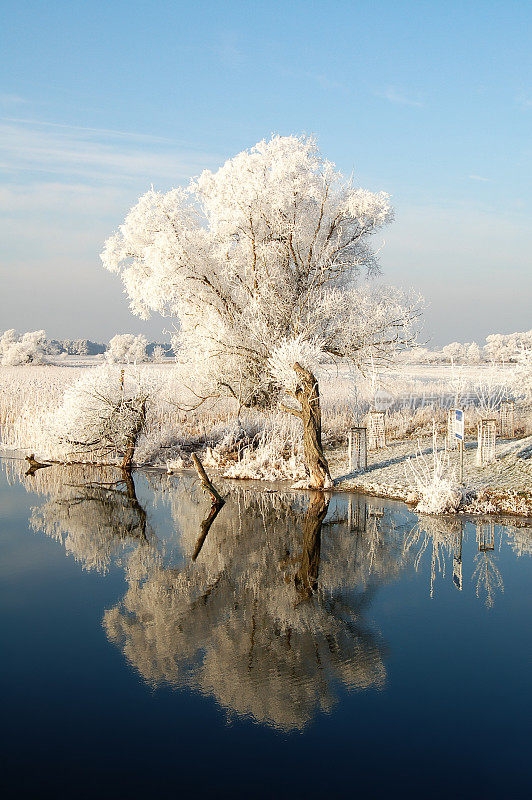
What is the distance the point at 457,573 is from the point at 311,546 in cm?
230

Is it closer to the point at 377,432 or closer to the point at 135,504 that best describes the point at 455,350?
the point at 377,432

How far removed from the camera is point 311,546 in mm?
10305

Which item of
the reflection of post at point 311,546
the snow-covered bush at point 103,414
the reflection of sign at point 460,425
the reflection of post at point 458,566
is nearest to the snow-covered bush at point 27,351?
the snow-covered bush at point 103,414

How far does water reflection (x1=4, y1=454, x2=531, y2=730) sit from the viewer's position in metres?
6.08

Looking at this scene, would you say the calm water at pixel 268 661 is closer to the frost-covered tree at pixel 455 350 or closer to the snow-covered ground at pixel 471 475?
the snow-covered ground at pixel 471 475

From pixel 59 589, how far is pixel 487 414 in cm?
1470

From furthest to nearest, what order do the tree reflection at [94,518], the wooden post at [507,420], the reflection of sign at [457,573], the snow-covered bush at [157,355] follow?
the snow-covered bush at [157,355] < the wooden post at [507,420] < the tree reflection at [94,518] < the reflection of sign at [457,573]

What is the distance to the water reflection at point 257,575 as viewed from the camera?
6.08 metres

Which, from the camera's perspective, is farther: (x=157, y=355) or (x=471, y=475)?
(x=157, y=355)

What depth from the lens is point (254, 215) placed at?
1579 cm

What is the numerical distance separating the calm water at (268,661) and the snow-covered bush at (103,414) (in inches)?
254

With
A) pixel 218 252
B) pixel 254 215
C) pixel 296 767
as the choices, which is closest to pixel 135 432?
pixel 218 252

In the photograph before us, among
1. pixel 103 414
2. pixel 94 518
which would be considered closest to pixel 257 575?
pixel 94 518

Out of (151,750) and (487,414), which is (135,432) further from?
(151,750)
